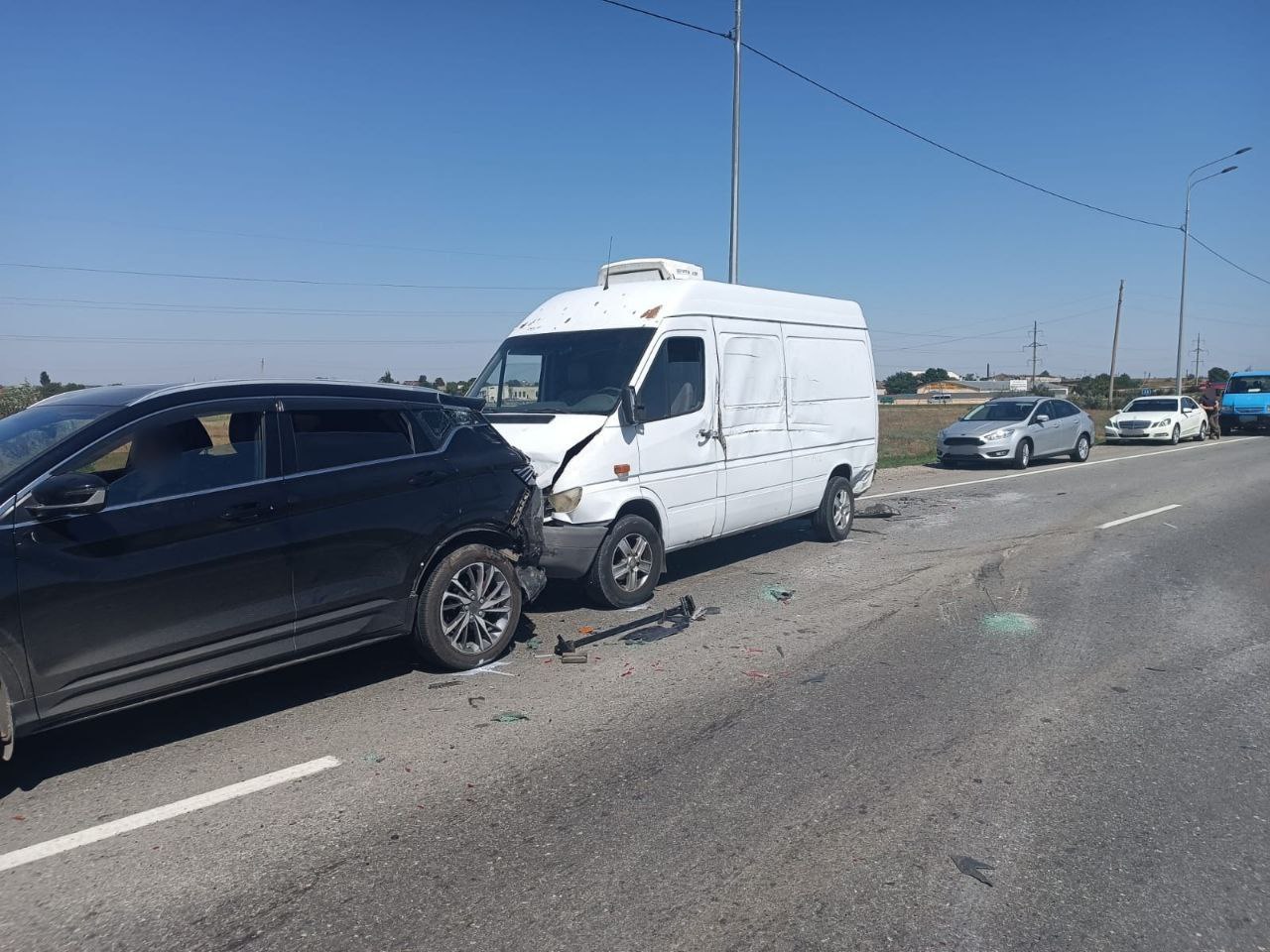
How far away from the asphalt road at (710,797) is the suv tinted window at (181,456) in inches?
54.2

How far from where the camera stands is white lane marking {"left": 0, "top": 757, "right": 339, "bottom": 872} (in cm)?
375

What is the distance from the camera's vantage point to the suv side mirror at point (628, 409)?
7.39 meters

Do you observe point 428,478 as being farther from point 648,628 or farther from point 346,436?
point 648,628

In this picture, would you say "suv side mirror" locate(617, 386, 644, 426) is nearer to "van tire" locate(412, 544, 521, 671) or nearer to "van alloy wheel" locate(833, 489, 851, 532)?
"van tire" locate(412, 544, 521, 671)

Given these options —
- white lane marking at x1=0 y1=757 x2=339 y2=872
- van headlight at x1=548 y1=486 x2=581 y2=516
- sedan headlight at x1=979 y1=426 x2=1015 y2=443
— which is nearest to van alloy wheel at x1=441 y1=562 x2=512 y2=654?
van headlight at x1=548 y1=486 x2=581 y2=516

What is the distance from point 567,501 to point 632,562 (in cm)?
90

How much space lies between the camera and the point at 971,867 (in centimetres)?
363

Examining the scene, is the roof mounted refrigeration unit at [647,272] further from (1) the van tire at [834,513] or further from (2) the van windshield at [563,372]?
(1) the van tire at [834,513]

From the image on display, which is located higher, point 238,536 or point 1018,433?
point 238,536

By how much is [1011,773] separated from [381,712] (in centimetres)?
339

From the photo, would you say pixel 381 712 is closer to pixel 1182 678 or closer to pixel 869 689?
pixel 869 689

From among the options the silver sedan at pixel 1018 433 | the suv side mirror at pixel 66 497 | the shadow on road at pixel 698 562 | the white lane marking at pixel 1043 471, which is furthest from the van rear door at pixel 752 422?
the silver sedan at pixel 1018 433

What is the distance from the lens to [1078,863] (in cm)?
366

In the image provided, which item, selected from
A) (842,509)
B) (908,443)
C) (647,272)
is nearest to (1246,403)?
(908,443)
